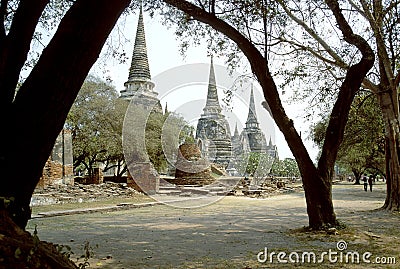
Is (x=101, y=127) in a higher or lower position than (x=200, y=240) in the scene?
higher

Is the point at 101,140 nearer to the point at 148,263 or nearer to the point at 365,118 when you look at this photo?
the point at 365,118

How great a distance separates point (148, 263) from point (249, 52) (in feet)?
16.0

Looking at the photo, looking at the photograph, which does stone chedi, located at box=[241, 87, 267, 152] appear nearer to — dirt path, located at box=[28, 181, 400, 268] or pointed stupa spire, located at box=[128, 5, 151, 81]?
pointed stupa spire, located at box=[128, 5, 151, 81]

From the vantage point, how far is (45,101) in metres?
3.07

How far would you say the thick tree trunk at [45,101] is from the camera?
3.06 m

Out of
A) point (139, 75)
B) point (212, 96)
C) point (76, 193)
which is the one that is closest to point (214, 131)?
point (212, 96)

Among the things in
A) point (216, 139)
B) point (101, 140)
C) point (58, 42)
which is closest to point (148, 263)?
point (58, 42)

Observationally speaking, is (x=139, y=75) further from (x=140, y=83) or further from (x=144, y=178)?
(x=144, y=178)

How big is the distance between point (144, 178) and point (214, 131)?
2215 centimetres

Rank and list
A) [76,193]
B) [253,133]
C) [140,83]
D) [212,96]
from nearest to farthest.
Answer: [76,193], [140,83], [212,96], [253,133]

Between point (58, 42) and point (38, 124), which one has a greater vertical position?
point (58, 42)

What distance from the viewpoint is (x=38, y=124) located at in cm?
307

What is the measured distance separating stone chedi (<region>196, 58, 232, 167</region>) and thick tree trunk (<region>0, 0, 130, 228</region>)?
33.9 metres

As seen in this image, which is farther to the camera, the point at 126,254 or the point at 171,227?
the point at 171,227
